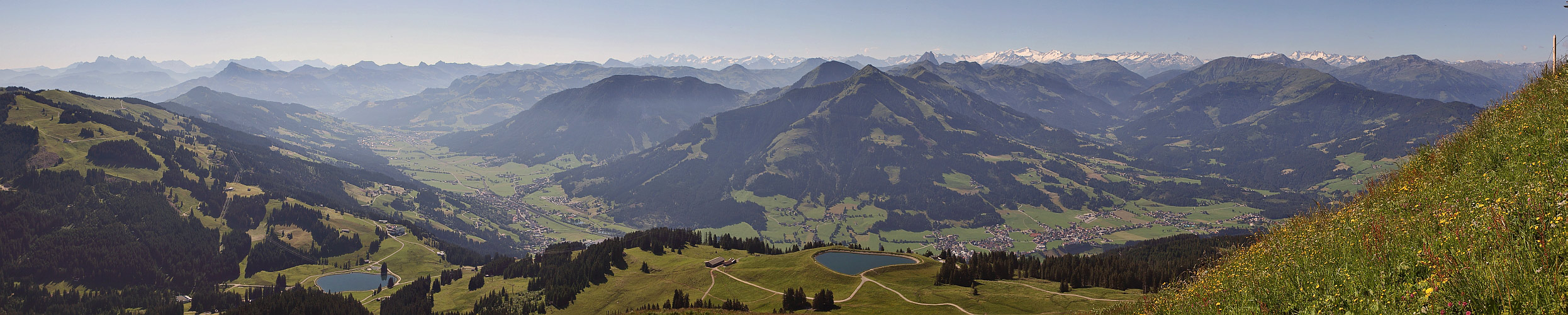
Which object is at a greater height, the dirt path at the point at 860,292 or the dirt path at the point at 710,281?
the dirt path at the point at 860,292

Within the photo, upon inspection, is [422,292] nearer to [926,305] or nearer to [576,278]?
[576,278]

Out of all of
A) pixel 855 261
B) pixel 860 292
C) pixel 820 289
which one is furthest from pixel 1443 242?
pixel 855 261

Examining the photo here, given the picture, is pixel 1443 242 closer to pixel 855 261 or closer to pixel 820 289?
pixel 820 289

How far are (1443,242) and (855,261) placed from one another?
11860cm

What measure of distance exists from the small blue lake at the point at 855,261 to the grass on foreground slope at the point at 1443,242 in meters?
90.2

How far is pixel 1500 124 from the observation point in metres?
28.8

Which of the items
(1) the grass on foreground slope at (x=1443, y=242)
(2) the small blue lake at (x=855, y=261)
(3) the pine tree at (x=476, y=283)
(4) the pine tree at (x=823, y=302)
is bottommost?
(3) the pine tree at (x=476, y=283)

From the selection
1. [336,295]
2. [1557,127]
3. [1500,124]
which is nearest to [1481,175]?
[1557,127]

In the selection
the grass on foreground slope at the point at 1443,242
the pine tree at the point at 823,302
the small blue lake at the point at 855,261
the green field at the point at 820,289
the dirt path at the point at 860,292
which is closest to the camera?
the grass on foreground slope at the point at 1443,242

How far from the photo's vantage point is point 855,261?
5330 inches

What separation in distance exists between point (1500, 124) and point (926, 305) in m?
66.2

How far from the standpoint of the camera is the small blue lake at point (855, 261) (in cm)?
12444

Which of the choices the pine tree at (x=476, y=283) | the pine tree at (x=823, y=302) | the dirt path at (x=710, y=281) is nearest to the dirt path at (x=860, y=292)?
the pine tree at (x=823, y=302)

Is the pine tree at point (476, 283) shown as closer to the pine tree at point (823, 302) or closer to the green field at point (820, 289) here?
the green field at point (820, 289)
